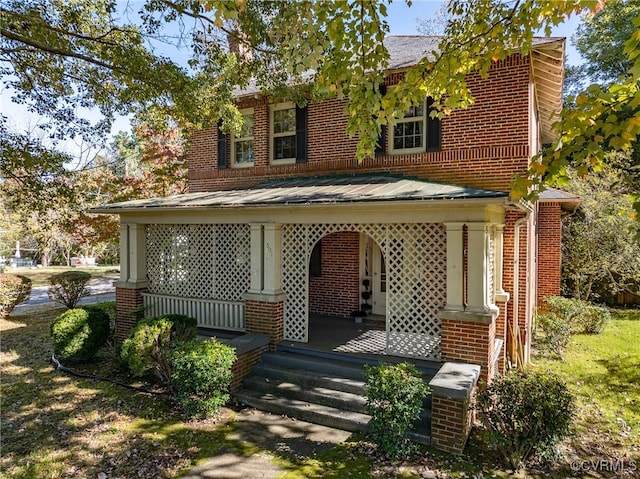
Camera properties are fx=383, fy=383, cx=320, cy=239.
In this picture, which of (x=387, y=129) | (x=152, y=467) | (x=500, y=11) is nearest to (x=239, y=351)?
(x=152, y=467)

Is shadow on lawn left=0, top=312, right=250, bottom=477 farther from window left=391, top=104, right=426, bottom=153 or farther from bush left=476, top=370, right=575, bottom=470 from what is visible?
window left=391, top=104, right=426, bottom=153

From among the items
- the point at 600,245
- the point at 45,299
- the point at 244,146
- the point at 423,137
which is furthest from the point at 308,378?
the point at 45,299

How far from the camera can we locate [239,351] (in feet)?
22.3

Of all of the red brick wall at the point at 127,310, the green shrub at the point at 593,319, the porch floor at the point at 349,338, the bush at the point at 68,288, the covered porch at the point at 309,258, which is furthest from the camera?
the bush at the point at 68,288

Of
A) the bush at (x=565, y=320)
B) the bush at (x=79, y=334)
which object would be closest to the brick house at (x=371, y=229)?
the bush at (x=79, y=334)

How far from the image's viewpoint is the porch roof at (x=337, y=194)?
5.98 meters

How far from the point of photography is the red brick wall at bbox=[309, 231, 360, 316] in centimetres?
1051

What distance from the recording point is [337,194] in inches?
275

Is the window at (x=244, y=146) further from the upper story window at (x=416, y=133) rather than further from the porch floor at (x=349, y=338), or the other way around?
the porch floor at (x=349, y=338)

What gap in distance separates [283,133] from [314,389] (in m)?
6.91

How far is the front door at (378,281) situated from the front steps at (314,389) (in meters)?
3.66

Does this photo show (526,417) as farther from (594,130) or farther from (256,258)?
(256,258)

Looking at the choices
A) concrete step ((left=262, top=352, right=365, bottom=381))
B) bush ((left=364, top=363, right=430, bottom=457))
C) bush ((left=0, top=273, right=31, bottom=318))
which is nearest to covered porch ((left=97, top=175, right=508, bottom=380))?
concrete step ((left=262, top=352, right=365, bottom=381))

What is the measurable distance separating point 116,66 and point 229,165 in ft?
12.7
